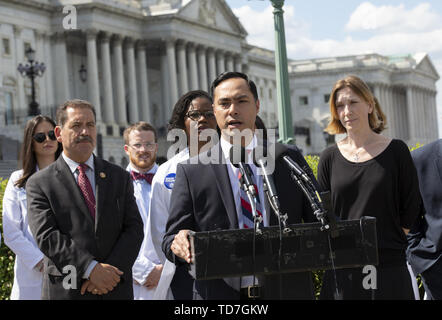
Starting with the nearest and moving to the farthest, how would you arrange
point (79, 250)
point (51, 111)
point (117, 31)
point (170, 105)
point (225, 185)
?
1. point (225, 185)
2. point (79, 250)
3. point (51, 111)
4. point (117, 31)
5. point (170, 105)

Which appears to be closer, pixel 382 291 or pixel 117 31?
pixel 382 291

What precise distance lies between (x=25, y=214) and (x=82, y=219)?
2141 millimetres

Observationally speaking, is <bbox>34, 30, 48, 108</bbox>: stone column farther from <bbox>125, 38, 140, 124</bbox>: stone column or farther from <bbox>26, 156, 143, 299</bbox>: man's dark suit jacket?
<bbox>26, 156, 143, 299</bbox>: man's dark suit jacket

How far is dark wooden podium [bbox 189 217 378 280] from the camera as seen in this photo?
4.34 m

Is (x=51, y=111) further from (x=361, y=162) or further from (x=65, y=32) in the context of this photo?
(x=361, y=162)

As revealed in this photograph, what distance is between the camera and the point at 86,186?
6637 mm

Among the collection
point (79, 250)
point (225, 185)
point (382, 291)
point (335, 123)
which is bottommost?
point (382, 291)

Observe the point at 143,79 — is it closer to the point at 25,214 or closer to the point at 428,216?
the point at 25,214

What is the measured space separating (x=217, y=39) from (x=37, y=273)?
222 ft

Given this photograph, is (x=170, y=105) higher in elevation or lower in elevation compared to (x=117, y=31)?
lower

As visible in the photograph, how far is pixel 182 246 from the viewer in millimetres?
4652

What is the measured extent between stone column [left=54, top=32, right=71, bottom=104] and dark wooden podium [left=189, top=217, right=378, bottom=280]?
55400 millimetres

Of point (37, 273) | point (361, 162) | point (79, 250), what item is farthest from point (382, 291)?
point (37, 273)

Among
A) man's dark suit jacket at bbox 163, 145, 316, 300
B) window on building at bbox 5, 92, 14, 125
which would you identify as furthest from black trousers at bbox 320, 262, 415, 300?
window on building at bbox 5, 92, 14, 125
